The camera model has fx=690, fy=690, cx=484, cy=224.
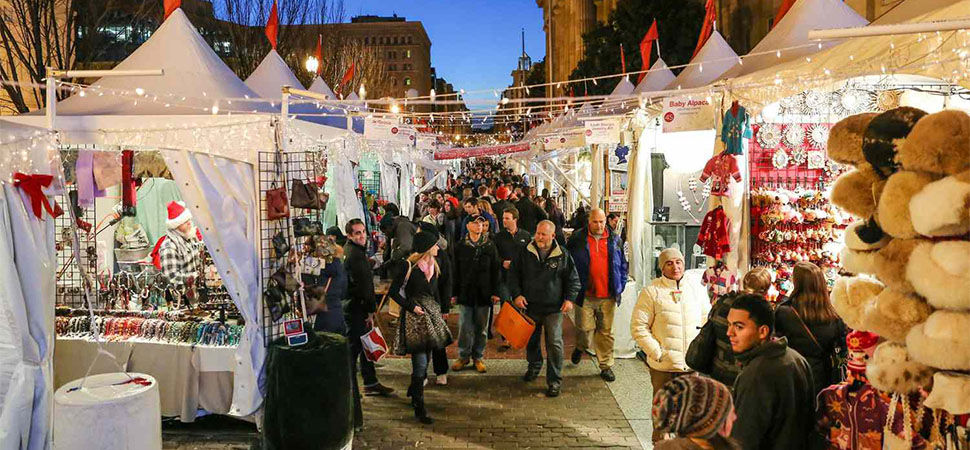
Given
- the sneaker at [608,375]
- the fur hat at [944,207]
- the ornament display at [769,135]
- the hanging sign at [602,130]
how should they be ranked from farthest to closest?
the hanging sign at [602,130]
the sneaker at [608,375]
the ornament display at [769,135]
the fur hat at [944,207]

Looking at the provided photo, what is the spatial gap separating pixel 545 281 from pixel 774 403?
4171 mm

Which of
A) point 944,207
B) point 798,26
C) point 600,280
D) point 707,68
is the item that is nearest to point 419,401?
point 600,280

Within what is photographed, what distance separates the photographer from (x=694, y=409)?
8.49 ft

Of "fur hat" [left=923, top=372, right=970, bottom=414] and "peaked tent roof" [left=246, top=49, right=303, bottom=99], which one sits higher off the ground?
"peaked tent roof" [left=246, top=49, right=303, bottom=99]

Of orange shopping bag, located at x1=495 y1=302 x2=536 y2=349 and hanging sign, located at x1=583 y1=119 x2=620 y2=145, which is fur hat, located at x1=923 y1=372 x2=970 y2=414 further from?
hanging sign, located at x1=583 y1=119 x2=620 y2=145

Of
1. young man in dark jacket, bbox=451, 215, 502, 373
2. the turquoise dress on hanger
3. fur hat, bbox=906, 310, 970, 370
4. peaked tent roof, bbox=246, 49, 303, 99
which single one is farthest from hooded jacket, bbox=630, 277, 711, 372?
peaked tent roof, bbox=246, 49, 303, 99

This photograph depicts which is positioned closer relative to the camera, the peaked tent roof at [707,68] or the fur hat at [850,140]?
the fur hat at [850,140]

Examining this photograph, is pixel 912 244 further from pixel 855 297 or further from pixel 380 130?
pixel 380 130

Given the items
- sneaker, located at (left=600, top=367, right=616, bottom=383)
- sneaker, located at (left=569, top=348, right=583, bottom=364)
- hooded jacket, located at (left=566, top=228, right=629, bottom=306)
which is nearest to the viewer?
sneaker, located at (left=600, top=367, right=616, bottom=383)

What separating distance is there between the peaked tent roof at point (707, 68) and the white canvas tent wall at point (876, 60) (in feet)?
11.7

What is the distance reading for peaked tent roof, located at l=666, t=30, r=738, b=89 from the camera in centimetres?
1085

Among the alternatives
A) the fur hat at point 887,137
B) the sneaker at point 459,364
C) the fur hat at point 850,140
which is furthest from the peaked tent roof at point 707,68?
the fur hat at point 887,137

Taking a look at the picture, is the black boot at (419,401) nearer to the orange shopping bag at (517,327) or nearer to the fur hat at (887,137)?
the orange shopping bag at (517,327)

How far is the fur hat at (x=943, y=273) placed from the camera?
2.34m
